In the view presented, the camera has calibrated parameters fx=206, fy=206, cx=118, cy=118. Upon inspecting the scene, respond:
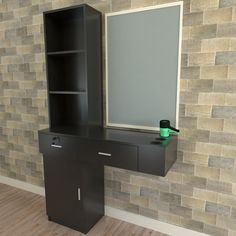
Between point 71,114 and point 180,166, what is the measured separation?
3.90 ft

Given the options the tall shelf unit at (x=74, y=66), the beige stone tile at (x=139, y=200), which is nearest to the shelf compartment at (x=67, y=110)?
the tall shelf unit at (x=74, y=66)

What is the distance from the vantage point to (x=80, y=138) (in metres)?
1.66

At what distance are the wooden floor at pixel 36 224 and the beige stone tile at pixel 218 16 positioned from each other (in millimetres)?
1864

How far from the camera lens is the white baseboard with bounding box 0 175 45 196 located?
259 cm

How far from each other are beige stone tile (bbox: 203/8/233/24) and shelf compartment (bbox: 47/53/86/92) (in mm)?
1116

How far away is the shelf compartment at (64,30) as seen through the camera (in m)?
1.90

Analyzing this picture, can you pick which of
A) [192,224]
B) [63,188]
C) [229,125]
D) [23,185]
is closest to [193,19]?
[229,125]

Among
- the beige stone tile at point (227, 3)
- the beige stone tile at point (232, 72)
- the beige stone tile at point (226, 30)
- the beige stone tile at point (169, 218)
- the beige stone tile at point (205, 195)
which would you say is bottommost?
the beige stone tile at point (169, 218)

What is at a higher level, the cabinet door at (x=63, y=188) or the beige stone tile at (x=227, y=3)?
the beige stone tile at (x=227, y=3)

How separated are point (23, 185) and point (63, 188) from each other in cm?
108

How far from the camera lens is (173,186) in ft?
6.01

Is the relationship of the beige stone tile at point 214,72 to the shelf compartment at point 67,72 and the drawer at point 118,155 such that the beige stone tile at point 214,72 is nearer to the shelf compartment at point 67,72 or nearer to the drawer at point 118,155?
the drawer at point 118,155

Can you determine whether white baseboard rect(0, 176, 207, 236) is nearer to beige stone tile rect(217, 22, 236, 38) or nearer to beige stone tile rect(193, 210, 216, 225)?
beige stone tile rect(193, 210, 216, 225)

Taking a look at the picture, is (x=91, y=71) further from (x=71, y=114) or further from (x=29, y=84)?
(x=29, y=84)
